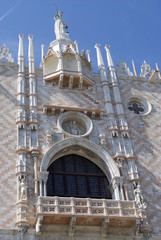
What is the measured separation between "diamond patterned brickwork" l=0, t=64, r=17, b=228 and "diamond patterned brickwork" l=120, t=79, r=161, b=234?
22.0 feet

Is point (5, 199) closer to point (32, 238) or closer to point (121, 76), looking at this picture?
point (32, 238)

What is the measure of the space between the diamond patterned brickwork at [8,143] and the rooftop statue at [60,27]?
16.4 feet

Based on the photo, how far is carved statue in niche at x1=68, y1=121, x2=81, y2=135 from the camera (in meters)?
22.7

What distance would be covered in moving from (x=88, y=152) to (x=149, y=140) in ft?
12.8

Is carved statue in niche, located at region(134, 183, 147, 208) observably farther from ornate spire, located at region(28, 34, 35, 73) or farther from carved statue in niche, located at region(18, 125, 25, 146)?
ornate spire, located at region(28, 34, 35, 73)

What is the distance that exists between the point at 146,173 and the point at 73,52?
30.1ft

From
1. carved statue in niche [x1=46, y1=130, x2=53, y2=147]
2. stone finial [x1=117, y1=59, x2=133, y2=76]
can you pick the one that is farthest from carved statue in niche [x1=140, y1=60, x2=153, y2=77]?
carved statue in niche [x1=46, y1=130, x2=53, y2=147]

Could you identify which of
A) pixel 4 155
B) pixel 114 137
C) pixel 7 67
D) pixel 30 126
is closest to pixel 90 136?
pixel 114 137

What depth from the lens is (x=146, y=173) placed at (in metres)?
21.8

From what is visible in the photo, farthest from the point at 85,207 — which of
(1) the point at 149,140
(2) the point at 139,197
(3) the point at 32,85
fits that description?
(3) the point at 32,85

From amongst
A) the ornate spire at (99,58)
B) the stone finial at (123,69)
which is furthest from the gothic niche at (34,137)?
the stone finial at (123,69)

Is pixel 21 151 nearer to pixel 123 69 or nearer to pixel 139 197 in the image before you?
pixel 139 197

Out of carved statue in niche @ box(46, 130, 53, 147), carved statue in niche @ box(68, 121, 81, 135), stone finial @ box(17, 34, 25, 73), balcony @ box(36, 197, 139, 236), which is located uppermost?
stone finial @ box(17, 34, 25, 73)

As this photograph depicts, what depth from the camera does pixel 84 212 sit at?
1841cm
